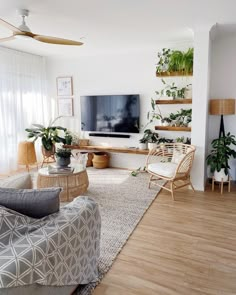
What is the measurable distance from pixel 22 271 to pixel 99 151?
4210mm

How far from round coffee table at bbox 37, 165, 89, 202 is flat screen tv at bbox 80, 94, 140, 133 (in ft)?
5.81

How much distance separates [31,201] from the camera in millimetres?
1585

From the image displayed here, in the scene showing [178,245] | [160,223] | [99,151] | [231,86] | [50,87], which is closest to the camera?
[178,245]

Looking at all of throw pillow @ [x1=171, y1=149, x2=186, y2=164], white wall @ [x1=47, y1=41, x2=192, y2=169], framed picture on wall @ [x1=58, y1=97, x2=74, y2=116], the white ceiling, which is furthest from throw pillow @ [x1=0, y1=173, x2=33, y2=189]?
framed picture on wall @ [x1=58, y1=97, x2=74, y2=116]

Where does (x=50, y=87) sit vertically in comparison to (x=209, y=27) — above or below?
below

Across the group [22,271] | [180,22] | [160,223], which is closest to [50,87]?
[180,22]

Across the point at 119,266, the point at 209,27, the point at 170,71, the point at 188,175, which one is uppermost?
the point at 209,27

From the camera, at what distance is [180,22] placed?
10.9ft

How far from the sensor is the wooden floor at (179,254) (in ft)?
6.16

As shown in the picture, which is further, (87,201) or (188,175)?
(188,175)

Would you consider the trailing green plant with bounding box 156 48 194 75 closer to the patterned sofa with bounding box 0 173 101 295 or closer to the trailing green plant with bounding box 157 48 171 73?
the trailing green plant with bounding box 157 48 171 73

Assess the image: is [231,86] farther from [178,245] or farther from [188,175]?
[178,245]

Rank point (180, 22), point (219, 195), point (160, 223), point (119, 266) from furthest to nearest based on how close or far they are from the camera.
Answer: point (219, 195) < point (180, 22) < point (160, 223) < point (119, 266)

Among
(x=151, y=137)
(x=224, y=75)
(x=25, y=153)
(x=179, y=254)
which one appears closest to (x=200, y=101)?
(x=224, y=75)
